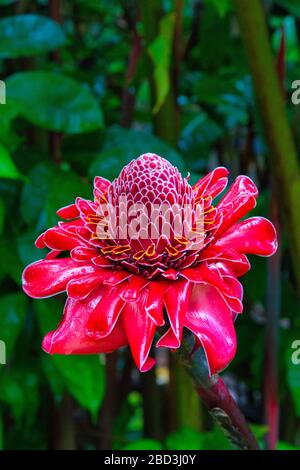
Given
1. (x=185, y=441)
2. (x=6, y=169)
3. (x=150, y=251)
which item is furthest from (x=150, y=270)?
(x=185, y=441)

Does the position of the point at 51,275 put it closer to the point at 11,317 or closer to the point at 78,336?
the point at 78,336

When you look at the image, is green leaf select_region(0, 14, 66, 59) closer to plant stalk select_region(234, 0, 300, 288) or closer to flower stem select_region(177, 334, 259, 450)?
plant stalk select_region(234, 0, 300, 288)

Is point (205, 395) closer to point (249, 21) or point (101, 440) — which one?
point (249, 21)

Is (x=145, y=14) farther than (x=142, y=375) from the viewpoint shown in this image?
No

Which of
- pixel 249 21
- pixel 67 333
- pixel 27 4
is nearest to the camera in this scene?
pixel 67 333

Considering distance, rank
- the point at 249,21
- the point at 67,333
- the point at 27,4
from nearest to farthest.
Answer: the point at 67,333, the point at 249,21, the point at 27,4

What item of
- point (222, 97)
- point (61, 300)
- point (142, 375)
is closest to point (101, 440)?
point (142, 375)

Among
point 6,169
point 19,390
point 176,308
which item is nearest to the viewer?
point 176,308

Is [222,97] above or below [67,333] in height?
above
